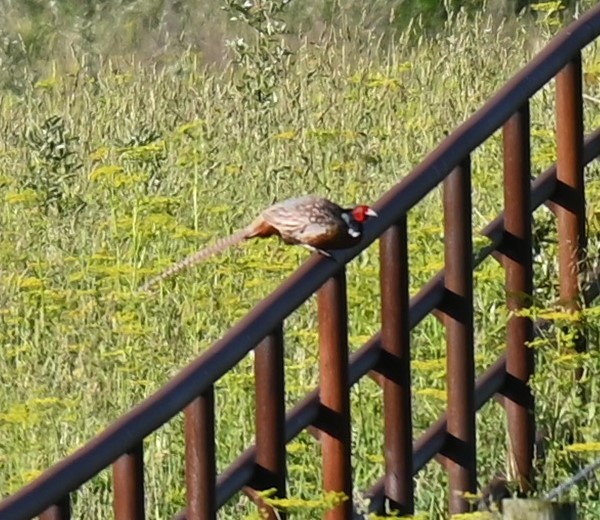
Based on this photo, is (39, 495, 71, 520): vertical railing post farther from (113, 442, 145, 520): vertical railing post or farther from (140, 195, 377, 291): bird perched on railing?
(140, 195, 377, 291): bird perched on railing

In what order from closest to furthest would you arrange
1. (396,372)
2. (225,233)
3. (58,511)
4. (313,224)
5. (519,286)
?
(58,511)
(313,224)
(396,372)
(519,286)
(225,233)

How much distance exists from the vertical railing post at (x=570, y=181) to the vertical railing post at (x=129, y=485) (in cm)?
184

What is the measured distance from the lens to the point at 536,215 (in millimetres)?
5727

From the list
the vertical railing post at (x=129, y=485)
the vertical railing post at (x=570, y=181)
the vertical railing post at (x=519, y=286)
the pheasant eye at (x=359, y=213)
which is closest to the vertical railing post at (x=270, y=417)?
the pheasant eye at (x=359, y=213)

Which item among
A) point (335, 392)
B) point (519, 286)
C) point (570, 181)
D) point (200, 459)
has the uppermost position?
point (570, 181)

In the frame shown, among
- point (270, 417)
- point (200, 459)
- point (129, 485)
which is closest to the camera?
point (129, 485)

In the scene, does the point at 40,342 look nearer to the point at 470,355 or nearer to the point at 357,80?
the point at 470,355

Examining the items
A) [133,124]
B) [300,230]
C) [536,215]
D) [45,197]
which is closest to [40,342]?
[45,197]

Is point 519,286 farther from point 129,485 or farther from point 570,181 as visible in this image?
point 129,485

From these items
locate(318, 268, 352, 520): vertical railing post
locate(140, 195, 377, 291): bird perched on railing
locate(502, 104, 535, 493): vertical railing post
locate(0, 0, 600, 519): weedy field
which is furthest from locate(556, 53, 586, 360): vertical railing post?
locate(318, 268, 352, 520): vertical railing post

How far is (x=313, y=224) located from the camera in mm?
4152

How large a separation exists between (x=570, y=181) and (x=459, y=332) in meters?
0.62

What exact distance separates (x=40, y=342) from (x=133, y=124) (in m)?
2.45

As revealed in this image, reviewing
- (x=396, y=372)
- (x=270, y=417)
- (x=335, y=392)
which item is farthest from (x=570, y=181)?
(x=270, y=417)
